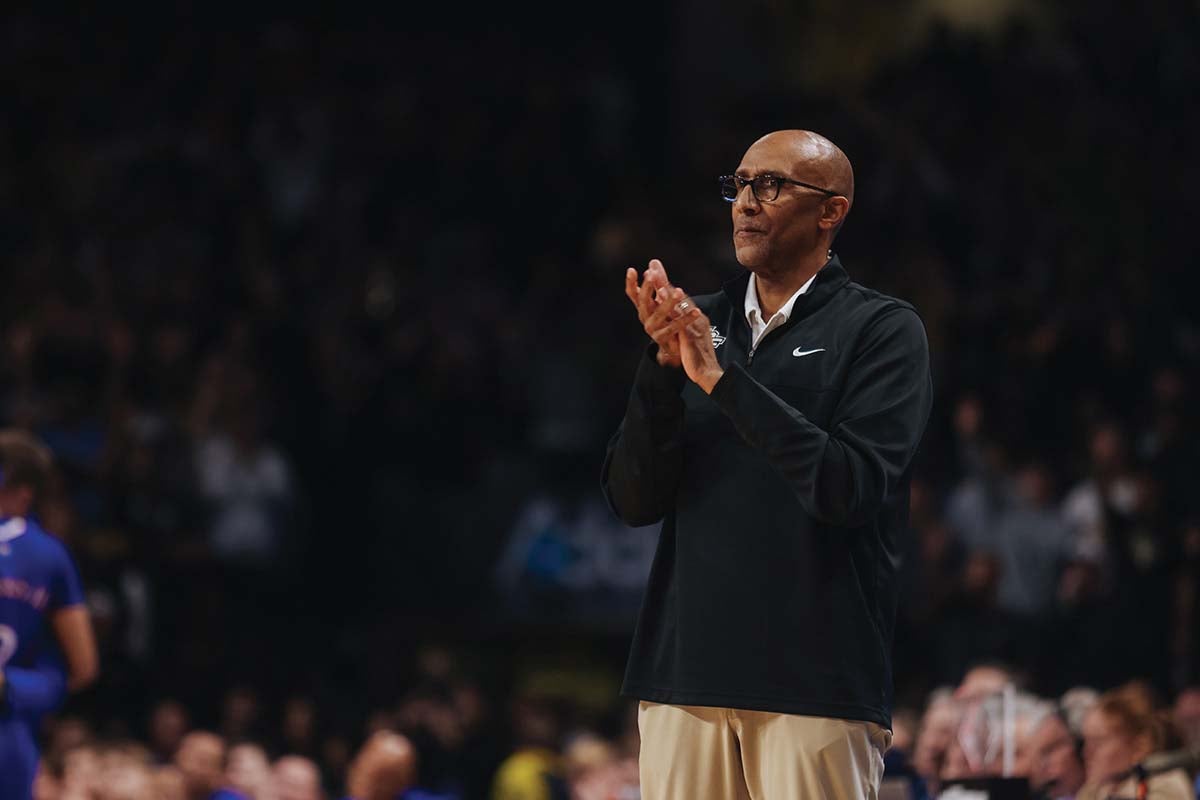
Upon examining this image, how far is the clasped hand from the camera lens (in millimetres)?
3523

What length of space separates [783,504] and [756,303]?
47cm

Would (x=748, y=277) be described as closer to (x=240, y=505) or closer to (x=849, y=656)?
(x=849, y=656)

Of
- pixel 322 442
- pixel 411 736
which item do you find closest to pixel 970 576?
pixel 411 736

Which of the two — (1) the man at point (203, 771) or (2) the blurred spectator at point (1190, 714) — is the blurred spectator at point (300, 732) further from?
(2) the blurred spectator at point (1190, 714)

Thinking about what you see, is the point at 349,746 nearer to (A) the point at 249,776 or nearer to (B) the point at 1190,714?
(A) the point at 249,776

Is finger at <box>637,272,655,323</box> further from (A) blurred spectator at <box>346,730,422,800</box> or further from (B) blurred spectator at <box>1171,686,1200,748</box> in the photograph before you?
(B) blurred spectator at <box>1171,686,1200,748</box>

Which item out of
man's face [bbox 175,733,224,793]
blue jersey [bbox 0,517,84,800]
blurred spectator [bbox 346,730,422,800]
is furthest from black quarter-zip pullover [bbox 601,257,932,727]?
man's face [bbox 175,733,224,793]

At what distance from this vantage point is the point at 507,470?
12.6 metres

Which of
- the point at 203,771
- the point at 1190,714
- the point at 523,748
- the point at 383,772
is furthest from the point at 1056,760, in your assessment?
the point at 523,748

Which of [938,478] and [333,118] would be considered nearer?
[938,478]

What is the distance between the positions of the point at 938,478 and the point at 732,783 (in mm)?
7597

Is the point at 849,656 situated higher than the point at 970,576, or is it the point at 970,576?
the point at 849,656

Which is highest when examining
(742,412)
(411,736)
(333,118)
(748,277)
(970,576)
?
(333,118)

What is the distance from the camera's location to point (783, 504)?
3.58m
